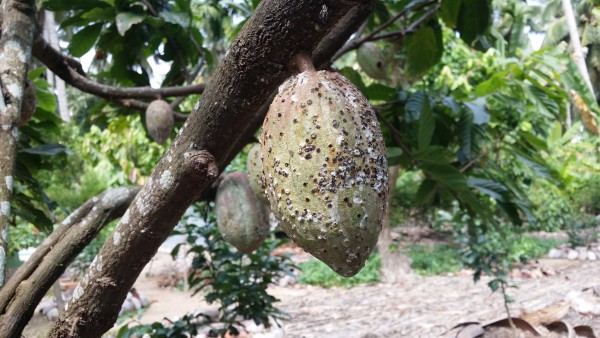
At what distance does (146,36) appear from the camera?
2096 mm

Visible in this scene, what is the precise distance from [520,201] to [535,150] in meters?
0.35

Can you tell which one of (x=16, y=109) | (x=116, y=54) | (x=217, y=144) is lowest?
(x=217, y=144)

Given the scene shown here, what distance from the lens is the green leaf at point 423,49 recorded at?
2016 mm

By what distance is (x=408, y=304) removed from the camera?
17.0ft

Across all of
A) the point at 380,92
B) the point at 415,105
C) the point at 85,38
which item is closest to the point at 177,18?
the point at 85,38

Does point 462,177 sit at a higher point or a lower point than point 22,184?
lower

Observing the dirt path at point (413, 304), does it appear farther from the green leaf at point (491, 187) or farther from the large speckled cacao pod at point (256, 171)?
the large speckled cacao pod at point (256, 171)

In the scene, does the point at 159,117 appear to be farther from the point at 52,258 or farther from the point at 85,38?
the point at 52,258

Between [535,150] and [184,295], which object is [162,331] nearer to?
[535,150]

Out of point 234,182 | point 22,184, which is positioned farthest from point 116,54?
point 234,182

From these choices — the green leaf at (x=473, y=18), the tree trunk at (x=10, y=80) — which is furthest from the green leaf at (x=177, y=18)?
the green leaf at (x=473, y=18)

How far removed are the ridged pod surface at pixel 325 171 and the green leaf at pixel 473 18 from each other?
3.90 ft

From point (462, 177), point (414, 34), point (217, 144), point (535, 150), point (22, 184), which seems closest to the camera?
point (217, 144)

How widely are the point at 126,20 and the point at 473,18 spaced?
1.18 m
